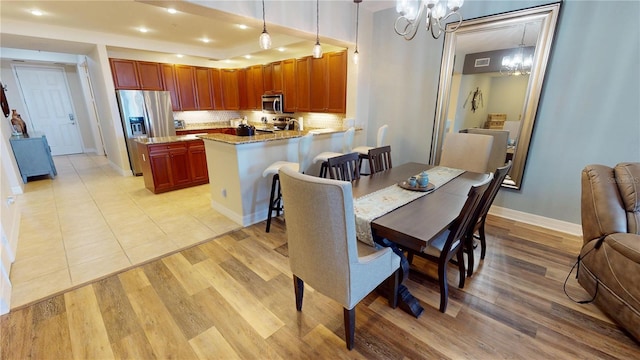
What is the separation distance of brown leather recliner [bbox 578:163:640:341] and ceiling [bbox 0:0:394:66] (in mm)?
3279

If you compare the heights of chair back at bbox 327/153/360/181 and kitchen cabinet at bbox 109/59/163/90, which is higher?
kitchen cabinet at bbox 109/59/163/90

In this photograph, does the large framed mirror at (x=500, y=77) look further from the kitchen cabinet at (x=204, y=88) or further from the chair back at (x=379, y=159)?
the kitchen cabinet at (x=204, y=88)

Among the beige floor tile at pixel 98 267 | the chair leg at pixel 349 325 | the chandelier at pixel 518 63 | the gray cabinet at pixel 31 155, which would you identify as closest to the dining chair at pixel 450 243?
the chair leg at pixel 349 325

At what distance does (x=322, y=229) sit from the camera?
131 cm

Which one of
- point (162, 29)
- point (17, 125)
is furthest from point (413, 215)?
point (17, 125)

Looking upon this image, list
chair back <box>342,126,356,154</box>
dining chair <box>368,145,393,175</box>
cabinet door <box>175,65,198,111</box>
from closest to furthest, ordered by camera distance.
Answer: dining chair <box>368,145,393,175</box> → chair back <box>342,126,356,154</box> → cabinet door <box>175,65,198,111</box>

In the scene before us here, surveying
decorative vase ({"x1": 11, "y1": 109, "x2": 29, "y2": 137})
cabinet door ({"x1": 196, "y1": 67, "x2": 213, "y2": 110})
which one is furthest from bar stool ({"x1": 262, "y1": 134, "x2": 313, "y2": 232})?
decorative vase ({"x1": 11, "y1": 109, "x2": 29, "y2": 137})

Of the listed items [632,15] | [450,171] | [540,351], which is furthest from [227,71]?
[540,351]

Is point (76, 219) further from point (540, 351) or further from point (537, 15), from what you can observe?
point (537, 15)

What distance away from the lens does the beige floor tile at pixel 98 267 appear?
222 centimetres

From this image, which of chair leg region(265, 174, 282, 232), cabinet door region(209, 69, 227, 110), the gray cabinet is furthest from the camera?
cabinet door region(209, 69, 227, 110)

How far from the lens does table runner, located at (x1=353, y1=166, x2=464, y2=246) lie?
1.64 metres

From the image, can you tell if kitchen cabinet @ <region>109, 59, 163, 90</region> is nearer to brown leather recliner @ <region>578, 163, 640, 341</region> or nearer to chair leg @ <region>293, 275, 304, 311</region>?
chair leg @ <region>293, 275, 304, 311</region>

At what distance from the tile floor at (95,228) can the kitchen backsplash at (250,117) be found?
91.3 inches
